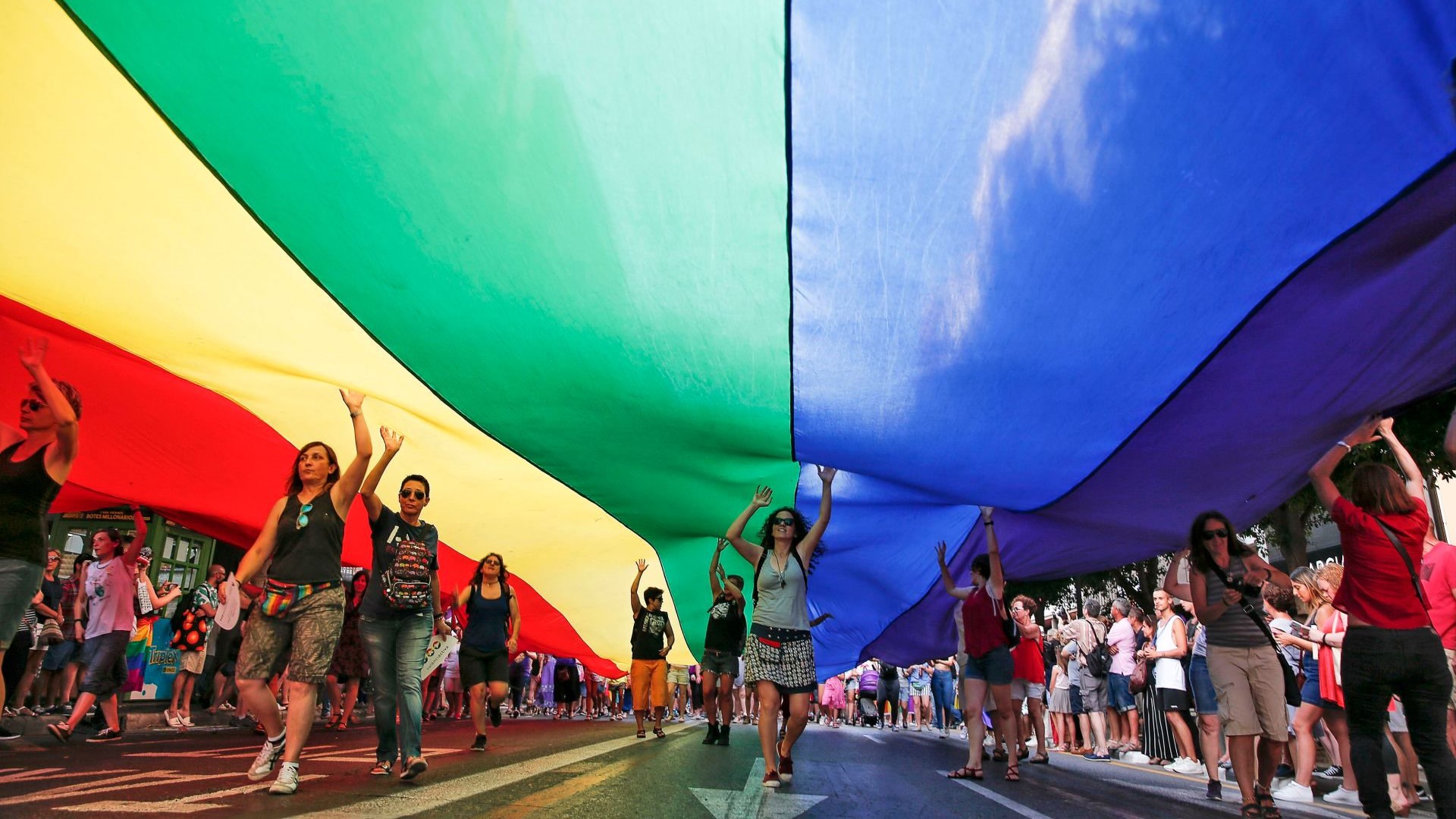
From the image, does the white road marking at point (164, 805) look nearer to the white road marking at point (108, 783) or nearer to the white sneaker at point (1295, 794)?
the white road marking at point (108, 783)

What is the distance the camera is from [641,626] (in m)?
11.0

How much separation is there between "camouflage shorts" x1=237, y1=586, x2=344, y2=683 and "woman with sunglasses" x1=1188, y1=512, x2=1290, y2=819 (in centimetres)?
461

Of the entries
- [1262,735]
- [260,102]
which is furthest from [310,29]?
[1262,735]

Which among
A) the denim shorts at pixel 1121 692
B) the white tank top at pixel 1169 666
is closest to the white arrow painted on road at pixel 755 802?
the white tank top at pixel 1169 666

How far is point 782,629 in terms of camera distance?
586cm

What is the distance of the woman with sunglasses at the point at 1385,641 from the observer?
3.71 metres

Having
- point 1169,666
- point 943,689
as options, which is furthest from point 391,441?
point 943,689

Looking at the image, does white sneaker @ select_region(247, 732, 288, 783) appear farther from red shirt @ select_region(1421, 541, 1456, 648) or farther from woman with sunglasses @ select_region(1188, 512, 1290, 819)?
red shirt @ select_region(1421, 541, 1456, 648)

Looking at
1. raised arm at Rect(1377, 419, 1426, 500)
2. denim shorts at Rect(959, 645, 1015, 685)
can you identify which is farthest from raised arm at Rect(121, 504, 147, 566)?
raised arm at Rect(1377, 419, 1426, 500)

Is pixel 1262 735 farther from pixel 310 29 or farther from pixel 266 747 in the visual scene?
pixel 310 29

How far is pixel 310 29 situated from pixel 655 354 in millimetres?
2426

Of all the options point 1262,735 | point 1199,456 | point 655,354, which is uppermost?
point 655,354

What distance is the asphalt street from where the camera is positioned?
3.87 m

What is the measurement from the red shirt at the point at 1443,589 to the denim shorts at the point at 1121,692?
481 cm
